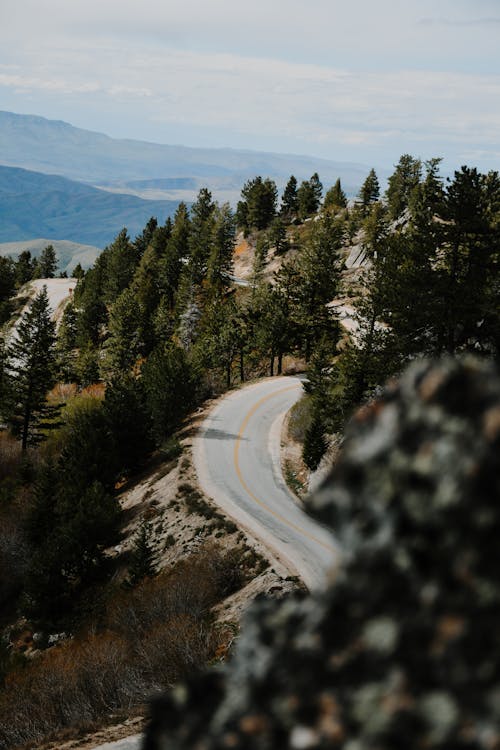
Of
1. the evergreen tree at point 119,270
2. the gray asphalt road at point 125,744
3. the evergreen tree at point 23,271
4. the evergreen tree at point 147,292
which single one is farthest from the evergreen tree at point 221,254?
the gray asphalt road at point 125,744

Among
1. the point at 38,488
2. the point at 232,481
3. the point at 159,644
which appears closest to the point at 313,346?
the point at 232,481

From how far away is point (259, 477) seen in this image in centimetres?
3123

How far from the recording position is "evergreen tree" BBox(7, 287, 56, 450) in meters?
44.5

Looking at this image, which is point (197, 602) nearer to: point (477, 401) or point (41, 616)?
point (41, 616)

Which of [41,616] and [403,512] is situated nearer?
[403,512]

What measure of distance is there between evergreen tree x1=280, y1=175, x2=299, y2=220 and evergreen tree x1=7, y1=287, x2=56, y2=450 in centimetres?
7699

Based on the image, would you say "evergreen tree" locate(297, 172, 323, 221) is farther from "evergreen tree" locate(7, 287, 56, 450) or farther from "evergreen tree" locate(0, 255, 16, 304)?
"evergreen tree" locate(7, 287, 56, 450)

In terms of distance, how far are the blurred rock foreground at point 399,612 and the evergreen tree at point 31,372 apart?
4452 cm

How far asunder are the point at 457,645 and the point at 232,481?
92.3ft

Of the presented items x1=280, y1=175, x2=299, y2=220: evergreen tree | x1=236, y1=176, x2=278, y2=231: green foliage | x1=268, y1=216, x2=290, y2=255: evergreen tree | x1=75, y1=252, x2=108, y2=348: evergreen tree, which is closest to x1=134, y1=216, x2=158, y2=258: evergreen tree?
x1=75, y1=252, x2=108, y2=348: evergreen tree

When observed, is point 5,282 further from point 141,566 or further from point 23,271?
point 141,566

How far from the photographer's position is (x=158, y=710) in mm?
3209

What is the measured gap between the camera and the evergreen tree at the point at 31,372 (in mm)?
44531

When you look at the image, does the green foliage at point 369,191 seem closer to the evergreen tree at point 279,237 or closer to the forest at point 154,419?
the evergreen tree at point 279,237
